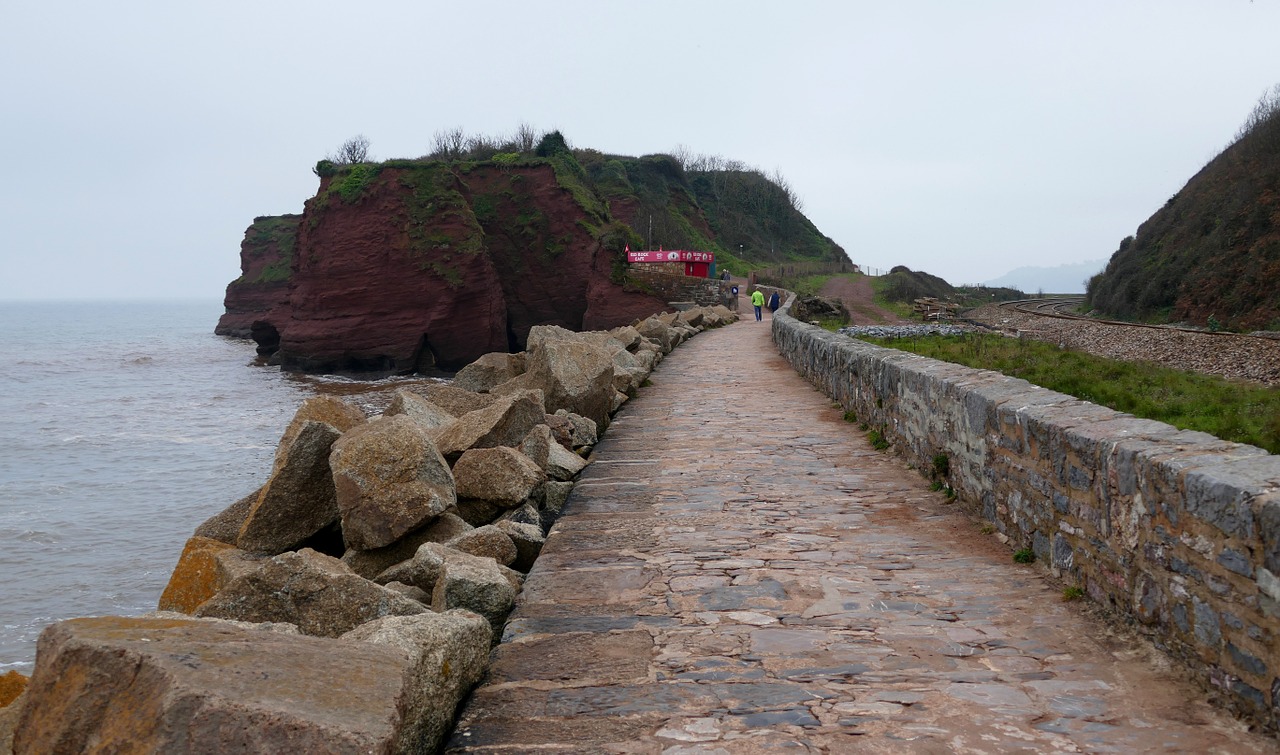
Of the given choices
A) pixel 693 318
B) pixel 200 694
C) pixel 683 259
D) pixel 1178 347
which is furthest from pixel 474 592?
pixel 683 259

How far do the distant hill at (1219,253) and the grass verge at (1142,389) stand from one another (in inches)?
499

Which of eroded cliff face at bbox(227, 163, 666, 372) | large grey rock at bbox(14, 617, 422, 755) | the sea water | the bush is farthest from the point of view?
the bush

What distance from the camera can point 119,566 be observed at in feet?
39.8

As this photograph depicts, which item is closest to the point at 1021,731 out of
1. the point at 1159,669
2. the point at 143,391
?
the point at 1159,669

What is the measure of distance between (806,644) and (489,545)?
6.59ft

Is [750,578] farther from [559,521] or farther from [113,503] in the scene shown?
[113,503]

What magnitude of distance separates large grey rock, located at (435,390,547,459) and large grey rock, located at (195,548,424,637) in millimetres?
2915

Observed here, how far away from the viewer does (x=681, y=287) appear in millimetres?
40531

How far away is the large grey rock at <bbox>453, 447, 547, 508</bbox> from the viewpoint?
5938mm

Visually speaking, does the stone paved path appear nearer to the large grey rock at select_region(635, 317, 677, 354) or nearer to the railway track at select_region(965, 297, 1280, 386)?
the railway track at select_region(965, 297, 1280, 386)

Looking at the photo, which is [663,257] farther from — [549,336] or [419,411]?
[419,411]

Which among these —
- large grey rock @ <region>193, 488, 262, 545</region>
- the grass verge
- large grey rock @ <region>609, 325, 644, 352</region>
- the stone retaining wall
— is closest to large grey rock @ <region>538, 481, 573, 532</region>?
large grey rock @ <region>193, 488, 262, 545</region>

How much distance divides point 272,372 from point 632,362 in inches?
1450

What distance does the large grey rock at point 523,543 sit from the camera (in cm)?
519
